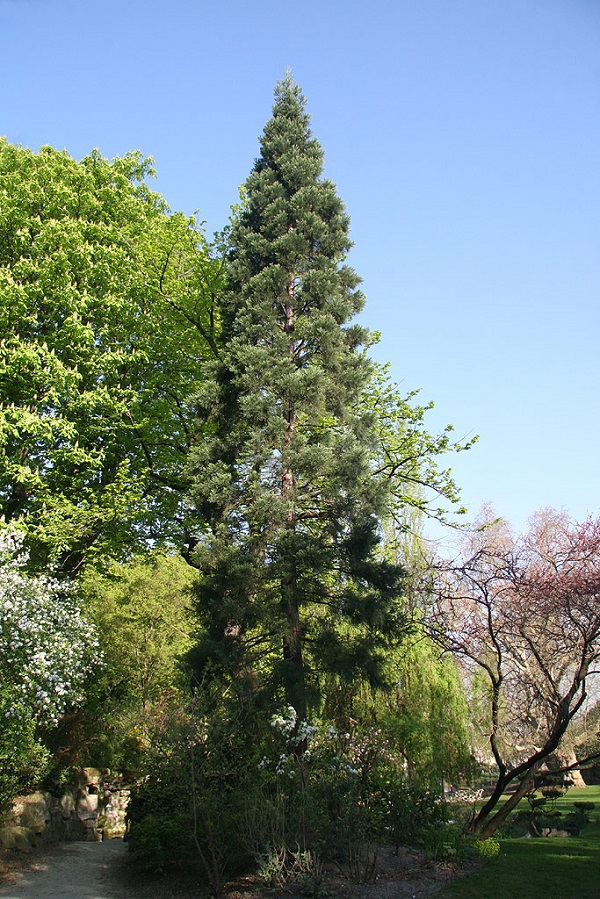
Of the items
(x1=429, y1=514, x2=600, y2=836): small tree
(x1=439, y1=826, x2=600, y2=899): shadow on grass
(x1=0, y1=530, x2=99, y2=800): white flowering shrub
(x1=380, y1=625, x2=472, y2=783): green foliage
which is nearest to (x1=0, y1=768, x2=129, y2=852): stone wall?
(x1=0, y1=530, x2=99, y2=800): white flowering shrub

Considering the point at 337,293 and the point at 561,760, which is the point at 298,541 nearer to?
the point at 337,293

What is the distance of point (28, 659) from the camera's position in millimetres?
9773

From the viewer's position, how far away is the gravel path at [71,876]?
8484 millimetres

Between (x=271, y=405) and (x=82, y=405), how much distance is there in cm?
469

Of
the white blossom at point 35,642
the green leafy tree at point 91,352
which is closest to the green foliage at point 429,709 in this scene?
the white blossom at point 35,642

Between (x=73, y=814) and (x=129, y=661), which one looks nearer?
(x=73, y=814)

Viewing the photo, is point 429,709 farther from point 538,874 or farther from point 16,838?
point 16,838

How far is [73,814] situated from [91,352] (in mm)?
10179

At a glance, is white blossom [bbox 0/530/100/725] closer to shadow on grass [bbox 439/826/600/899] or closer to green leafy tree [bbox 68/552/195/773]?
green leafy tree [bbox 68/552/195/773]

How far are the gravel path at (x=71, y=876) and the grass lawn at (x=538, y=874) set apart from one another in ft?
15.4

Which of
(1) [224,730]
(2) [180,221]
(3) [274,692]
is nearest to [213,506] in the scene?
(3) [274,692]

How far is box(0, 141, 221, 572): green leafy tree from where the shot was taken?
13.5 metres

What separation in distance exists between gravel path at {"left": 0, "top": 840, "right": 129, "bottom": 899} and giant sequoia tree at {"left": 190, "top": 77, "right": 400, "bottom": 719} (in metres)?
3.37

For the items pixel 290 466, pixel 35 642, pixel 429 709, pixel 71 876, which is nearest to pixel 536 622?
pixel 429 709
